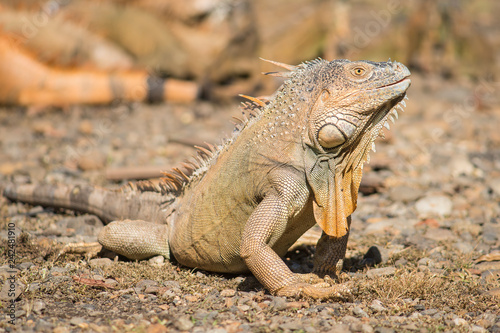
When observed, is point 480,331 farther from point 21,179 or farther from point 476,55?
point 476,55

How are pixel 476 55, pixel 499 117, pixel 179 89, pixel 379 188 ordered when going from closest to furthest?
pixel 379 188
pixel 499 117
pixel 179 89
pixel 476 55

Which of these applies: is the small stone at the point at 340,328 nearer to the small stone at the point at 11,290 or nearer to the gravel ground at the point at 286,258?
the gravel ground at the point at 286,258

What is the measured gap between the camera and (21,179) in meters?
9.48

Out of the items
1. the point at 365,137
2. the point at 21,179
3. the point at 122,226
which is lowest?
the point at 21,179

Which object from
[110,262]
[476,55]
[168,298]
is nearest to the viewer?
[168,298]

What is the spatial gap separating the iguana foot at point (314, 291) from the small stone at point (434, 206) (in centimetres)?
366

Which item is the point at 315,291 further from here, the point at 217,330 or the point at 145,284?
the point at 145,284

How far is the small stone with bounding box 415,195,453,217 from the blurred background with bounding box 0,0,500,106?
24.5ft

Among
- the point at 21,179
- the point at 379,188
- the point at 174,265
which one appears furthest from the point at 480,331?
the point at 21,179

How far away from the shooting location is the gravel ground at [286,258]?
4.63m

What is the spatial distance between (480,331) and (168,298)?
2901 millimetres

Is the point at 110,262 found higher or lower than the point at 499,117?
lower

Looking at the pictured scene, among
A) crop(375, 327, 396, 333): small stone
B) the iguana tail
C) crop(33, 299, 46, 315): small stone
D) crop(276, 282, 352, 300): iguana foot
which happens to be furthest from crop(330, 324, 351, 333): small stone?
the iguana tail

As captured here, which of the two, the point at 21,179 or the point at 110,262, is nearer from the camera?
the point at 110,262
